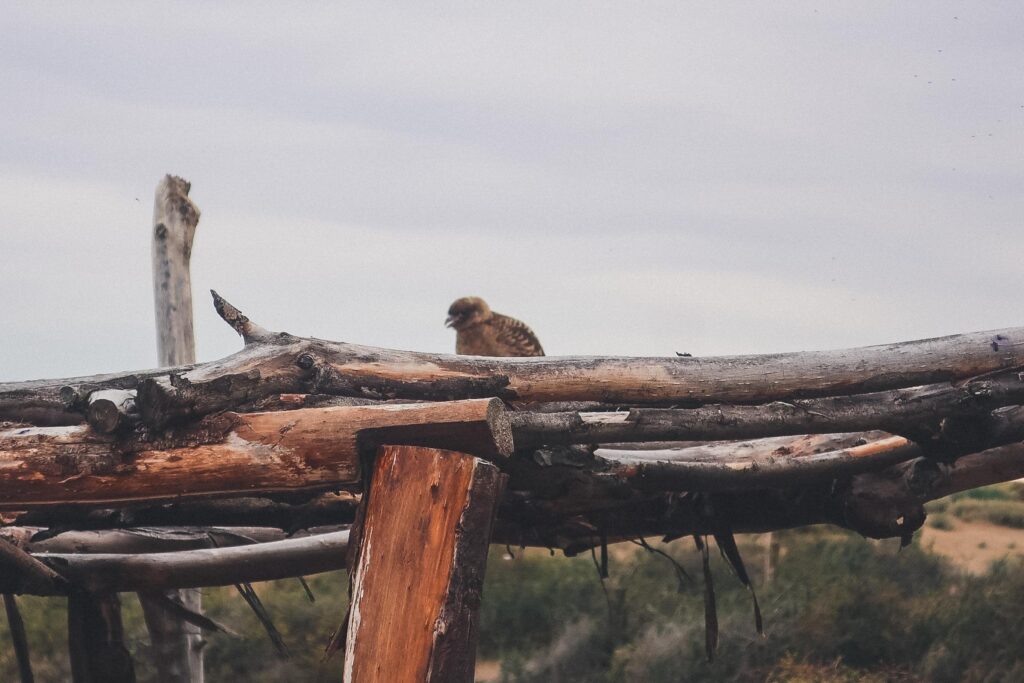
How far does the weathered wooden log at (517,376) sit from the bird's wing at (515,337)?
209 inches

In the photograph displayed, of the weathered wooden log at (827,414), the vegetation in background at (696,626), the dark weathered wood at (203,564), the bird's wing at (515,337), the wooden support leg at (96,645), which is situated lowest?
the vegetation in background at (696,626)

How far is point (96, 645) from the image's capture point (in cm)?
506

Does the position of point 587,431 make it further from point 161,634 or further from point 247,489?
point 161,634

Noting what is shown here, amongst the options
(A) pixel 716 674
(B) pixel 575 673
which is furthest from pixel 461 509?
(B) pixel 575 673

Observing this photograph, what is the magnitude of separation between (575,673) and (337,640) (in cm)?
1121

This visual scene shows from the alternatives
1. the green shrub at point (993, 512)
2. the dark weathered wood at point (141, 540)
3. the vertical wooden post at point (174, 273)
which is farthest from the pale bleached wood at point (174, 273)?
the green shrub at point (993, 512)

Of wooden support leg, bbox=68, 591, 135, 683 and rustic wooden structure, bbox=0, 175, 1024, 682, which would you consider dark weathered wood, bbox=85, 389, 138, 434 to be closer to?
rustic wooden structure, bbox=0, 175, 1024, 682

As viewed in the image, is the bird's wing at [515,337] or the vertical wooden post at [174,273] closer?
the vertical wooden post at [174,273]

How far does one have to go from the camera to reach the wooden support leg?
5035 mm

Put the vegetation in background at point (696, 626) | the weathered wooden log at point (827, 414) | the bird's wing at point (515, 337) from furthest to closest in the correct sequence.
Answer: the vegetation in background at point (696, 626) → the bird's wing at point (515, 337) → the weathered wooden log at point (827, 414)

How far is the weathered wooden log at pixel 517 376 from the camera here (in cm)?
283

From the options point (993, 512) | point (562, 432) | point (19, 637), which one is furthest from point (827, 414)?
point (993, 512)

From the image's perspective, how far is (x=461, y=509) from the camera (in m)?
2.63

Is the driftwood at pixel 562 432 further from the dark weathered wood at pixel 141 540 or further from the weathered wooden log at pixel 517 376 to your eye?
the dark weathered wood at pixel 141 540
